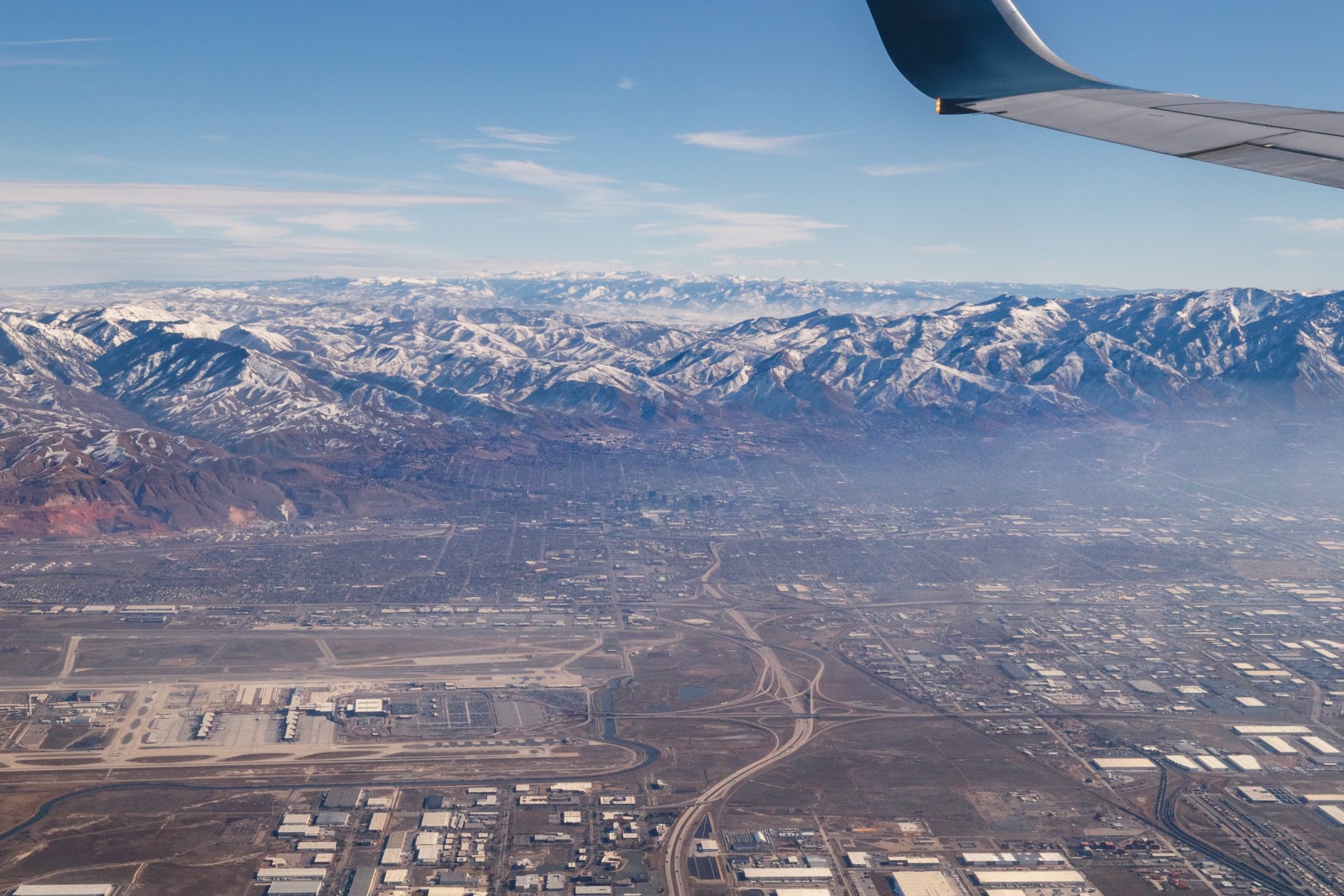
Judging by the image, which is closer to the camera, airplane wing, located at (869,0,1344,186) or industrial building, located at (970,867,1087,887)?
airplane wing, located at (869,0,1344,186)

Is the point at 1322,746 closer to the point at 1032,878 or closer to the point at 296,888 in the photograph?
the point at 1032,878

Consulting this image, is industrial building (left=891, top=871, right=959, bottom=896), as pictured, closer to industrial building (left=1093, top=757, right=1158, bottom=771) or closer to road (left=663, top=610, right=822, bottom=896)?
road (left=663, top=610, right=822, bottom=896)

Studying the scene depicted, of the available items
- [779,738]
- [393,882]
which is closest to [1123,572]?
[779,738]

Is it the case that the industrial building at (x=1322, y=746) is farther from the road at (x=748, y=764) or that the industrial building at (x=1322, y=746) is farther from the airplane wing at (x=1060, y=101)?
the airplane wing at (x=1060, y=101)

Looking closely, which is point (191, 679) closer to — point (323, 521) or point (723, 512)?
point (323, 521)

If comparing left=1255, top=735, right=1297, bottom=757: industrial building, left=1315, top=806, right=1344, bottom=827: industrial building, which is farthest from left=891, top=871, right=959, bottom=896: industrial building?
left=1255, top=735, right=1297, bottom=757: industrial building

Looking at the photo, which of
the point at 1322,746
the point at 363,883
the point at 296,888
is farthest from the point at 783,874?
the point at 1322,746

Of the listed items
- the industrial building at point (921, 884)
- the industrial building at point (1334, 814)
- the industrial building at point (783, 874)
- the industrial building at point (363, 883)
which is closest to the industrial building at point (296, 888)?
the industrial building at point (363, 883)
